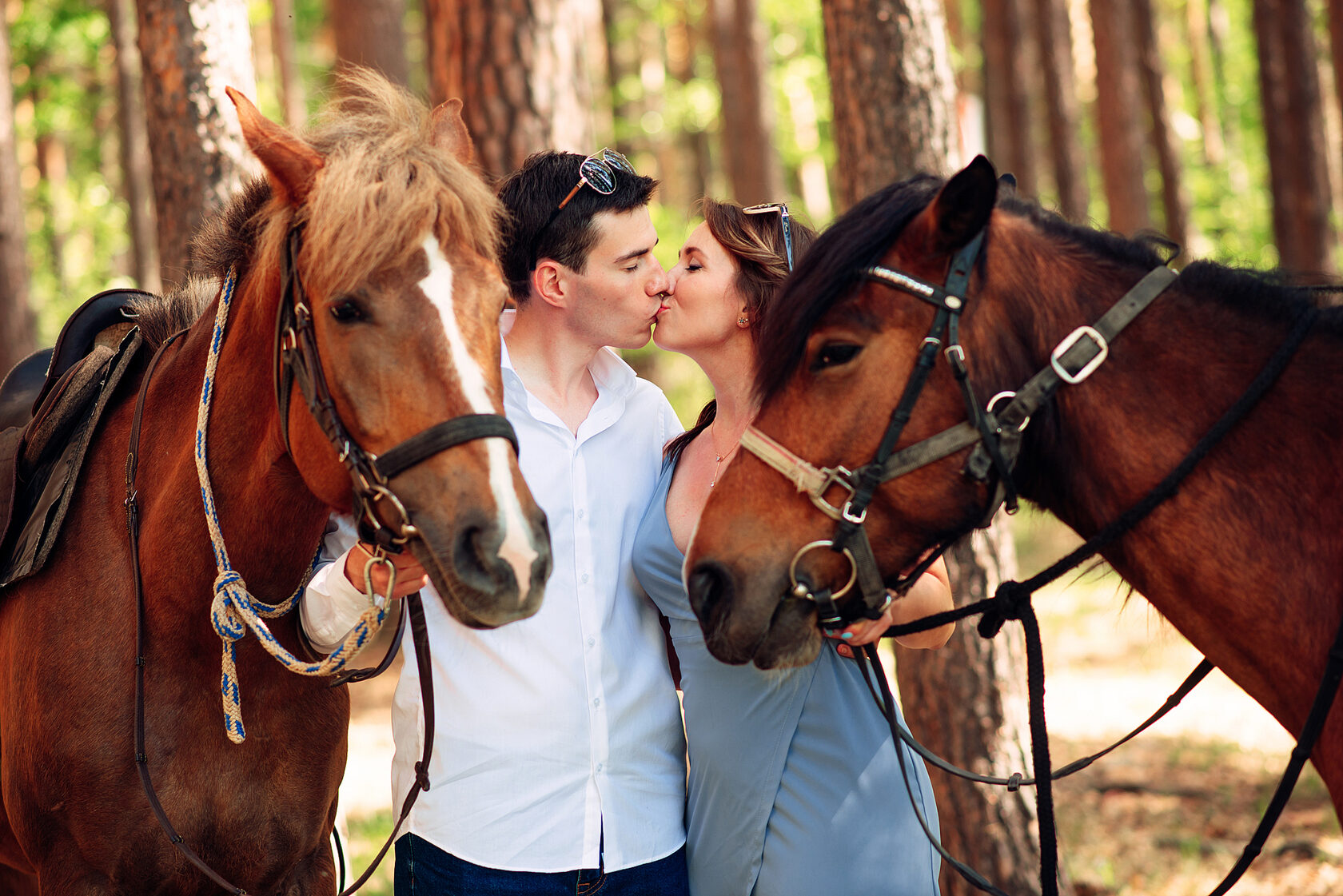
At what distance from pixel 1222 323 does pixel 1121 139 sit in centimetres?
1347

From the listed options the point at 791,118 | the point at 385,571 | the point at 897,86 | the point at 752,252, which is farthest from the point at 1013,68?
the point at 385,571

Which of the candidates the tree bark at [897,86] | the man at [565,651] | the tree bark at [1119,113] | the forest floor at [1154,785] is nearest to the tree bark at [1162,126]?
the tree bark at [1119,113]

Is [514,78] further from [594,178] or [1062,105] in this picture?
[1062,105]

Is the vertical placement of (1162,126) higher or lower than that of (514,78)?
higher

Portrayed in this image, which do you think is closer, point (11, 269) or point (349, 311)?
point (349, 311)

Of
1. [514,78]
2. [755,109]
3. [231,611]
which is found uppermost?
[755,109]

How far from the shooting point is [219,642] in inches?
100

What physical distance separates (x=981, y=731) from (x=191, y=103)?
4092 millimetres

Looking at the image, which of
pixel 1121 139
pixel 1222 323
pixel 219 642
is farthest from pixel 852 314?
pixel 1121 139

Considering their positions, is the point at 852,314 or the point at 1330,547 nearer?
the point at 1330,547

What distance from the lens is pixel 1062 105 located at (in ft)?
45.0

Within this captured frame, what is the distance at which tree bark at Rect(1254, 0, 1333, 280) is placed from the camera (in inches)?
412

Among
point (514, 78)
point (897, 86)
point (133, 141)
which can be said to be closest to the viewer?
point (897, 86)

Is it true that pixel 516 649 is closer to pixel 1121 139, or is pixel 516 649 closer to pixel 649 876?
pixel 649 876
